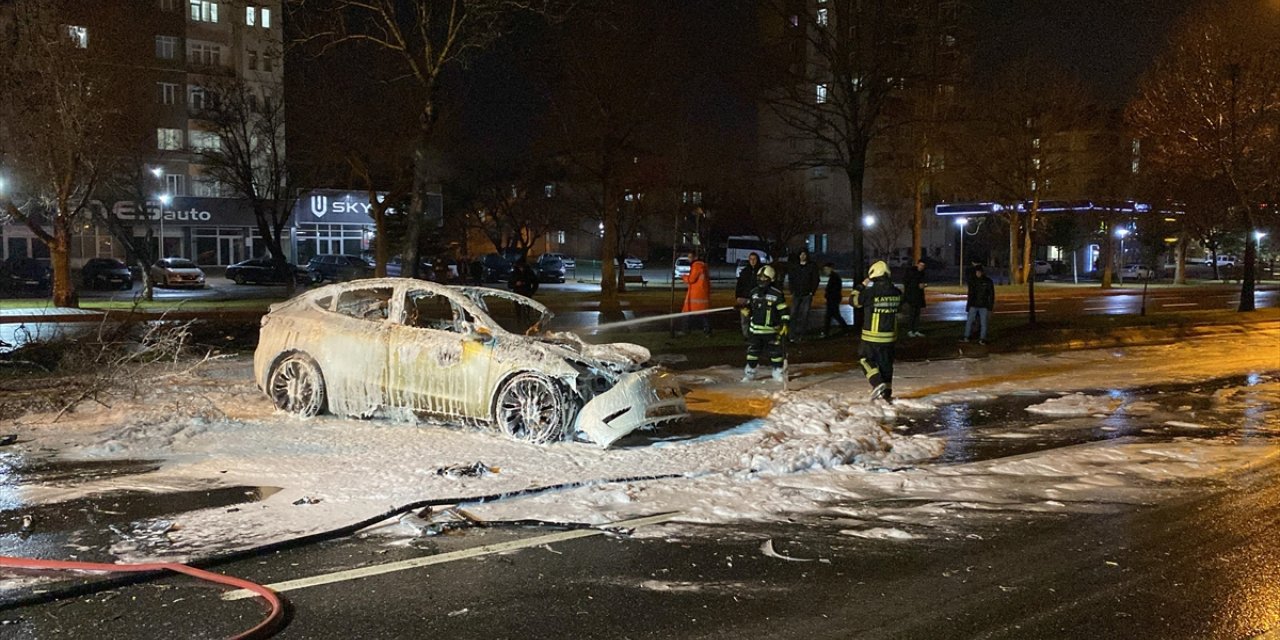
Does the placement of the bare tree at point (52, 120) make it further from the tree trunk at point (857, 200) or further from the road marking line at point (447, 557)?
the road marking line at point (447, 557)

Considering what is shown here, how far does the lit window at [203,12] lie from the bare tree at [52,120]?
127ft

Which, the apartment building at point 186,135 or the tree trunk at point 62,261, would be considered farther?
the apartment building at point 186,135

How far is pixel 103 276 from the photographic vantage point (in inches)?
1538

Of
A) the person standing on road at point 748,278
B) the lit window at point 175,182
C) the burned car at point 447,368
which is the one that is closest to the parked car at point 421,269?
the lit window at point 175,182

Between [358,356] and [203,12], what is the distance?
62.4 meters

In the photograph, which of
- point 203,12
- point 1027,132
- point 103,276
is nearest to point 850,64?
point 1027,132

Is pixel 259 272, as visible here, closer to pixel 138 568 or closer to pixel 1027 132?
pixel 1027 132

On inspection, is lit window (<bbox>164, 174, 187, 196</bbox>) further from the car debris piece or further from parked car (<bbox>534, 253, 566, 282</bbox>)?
the car debris piece

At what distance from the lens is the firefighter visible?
13.0 m

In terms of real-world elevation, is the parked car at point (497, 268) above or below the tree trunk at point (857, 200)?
below

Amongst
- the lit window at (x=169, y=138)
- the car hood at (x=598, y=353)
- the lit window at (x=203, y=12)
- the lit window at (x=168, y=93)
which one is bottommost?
the car hood at (x=598, y=353)

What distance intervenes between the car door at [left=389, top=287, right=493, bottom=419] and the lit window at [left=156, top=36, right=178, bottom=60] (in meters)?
60.8

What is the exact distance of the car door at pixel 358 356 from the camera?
952 cm

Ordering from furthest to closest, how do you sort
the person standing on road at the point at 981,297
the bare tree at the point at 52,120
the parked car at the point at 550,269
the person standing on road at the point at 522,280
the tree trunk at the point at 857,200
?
the parked car at the point at 550,269
the bare tree at the point at 52,120
the tree trunk at the point at 857,200
the person standing on road at the point at 522,280
the person standing on road at the point at 981,297
